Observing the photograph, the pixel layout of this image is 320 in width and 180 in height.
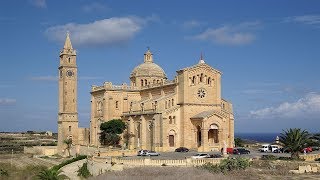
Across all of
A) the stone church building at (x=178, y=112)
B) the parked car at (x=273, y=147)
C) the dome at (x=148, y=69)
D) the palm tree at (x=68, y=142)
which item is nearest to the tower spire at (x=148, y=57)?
the dome at (x=148, y=69)

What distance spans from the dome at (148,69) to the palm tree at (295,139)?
122 ft

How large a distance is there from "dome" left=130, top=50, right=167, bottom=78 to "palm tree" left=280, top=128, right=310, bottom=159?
37193mm

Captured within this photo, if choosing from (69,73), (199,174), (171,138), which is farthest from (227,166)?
(69,73)

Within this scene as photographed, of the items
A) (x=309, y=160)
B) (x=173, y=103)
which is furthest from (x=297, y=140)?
(x=173, y=103)

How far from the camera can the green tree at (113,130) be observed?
75.9m

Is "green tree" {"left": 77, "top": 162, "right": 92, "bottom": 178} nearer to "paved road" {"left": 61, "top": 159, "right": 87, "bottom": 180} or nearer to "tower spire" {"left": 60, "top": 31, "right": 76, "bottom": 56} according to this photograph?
"paved road" {"left": 61, "top": 159, "right": 87, "bottom": 180}

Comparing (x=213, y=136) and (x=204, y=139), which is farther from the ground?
(x=213, y=136)

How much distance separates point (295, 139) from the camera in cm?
5347

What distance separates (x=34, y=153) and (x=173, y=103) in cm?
3178

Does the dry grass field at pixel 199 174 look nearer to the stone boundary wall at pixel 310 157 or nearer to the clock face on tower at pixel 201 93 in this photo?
the stone boundary wall at pixel 310 157

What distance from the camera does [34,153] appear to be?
89.3 metres

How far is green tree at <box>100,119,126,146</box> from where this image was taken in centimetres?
7588

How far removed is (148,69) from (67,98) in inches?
570

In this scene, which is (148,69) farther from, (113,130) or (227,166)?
(227,166)
